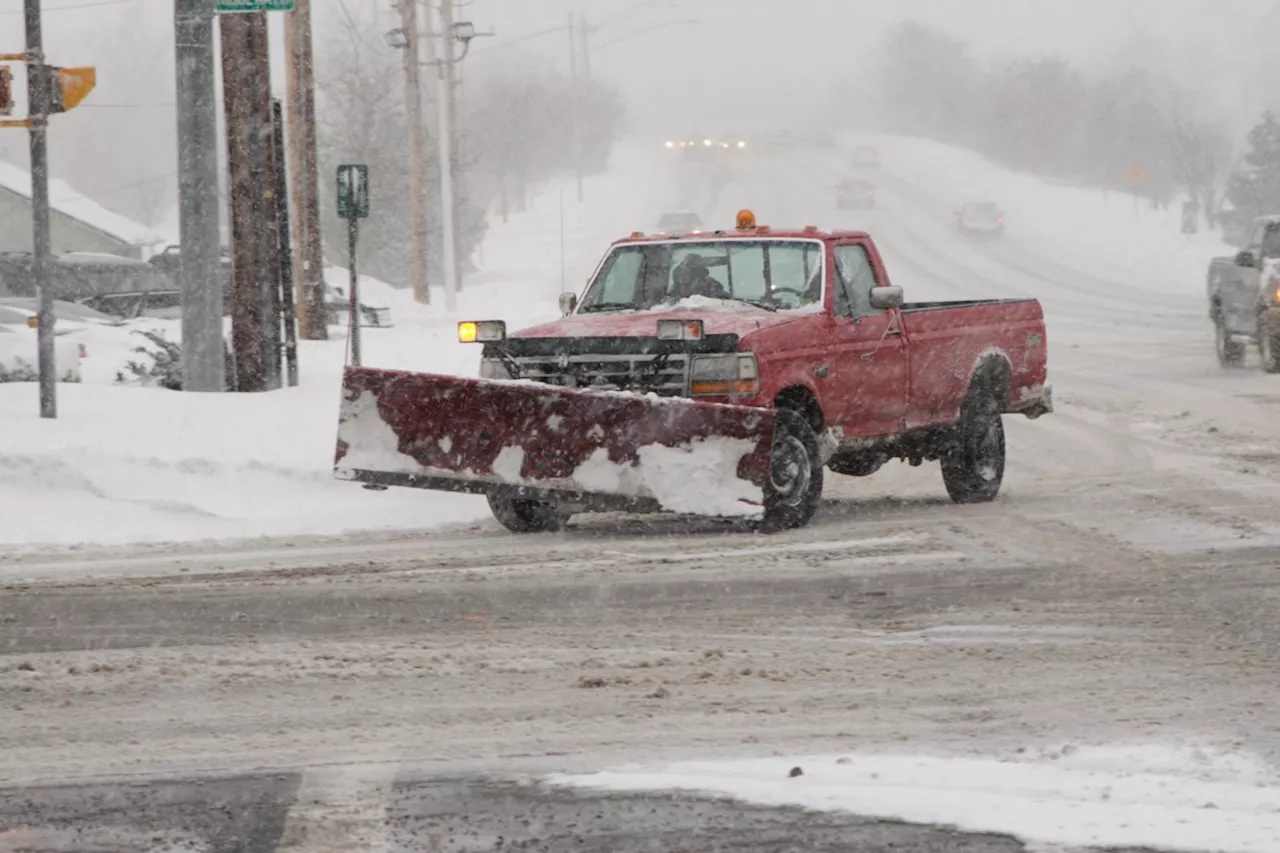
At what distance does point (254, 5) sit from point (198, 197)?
1600mm

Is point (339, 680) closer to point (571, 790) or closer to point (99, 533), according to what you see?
point (571, 790)

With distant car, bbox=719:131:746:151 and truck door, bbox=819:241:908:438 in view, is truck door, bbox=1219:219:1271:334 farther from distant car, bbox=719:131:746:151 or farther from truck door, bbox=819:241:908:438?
distant car, bbox=719:131:746:151

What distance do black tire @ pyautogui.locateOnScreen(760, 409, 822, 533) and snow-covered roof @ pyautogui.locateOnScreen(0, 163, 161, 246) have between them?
48747 mm

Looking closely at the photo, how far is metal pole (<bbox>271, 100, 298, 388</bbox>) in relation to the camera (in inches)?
629

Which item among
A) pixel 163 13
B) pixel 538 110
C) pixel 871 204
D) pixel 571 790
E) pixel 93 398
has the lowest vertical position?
pixel 571 790

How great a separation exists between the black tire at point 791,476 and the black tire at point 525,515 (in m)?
1.29

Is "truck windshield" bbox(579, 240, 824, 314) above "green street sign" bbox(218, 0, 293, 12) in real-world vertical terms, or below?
below

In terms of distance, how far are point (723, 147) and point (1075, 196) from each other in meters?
25.7

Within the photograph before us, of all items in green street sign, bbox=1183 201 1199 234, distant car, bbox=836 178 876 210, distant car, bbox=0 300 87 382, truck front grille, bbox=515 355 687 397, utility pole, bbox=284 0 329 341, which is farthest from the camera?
distant car, bbox=836 178 876 210

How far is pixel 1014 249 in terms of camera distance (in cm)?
6028

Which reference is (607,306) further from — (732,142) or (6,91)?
(732,142)

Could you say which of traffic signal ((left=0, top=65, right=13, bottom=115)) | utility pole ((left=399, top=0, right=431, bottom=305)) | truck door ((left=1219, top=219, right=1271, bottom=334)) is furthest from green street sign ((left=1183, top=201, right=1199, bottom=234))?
traffic signal ((left=0, top=65, right=13, bottom=115))

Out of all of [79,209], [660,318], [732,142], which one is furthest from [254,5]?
[732,142]

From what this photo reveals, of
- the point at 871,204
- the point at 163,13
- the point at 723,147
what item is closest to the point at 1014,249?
the point at 871,204
